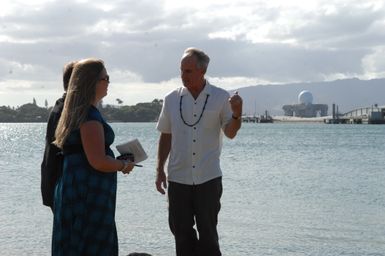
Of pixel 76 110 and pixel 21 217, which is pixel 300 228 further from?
pixel 76 110

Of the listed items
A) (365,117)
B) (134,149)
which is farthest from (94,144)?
(365,117)

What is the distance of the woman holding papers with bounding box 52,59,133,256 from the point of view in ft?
16.3

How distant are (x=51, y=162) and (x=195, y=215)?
→ 163 centimetres

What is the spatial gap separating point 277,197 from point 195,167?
14.6 m

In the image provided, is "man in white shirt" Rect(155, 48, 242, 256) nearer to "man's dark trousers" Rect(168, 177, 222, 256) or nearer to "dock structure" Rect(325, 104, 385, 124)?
"man's dark trousers" Rect(168, 177, 222, 256)

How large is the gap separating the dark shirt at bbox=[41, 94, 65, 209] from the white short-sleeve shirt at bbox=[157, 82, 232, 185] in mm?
1360

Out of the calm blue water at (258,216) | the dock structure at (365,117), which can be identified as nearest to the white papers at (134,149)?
the calm blue water at (258,216)

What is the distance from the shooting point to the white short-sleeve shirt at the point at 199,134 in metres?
6.29

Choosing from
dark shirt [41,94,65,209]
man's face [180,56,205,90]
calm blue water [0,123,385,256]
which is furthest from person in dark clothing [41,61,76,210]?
calm blue water [0,123,385,256]

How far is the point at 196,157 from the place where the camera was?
630 centimetres

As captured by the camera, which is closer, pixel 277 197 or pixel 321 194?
pixel 277 197

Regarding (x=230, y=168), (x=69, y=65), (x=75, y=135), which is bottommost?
(x=230, y=168)

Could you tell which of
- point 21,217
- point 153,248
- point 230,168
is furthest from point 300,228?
point 230,168

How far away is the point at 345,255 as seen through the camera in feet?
38.5
